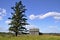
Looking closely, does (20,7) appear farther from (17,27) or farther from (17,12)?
(17,27)

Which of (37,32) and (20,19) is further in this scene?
(37,32)

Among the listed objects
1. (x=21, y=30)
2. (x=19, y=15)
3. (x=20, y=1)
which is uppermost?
(x=20, y=1)

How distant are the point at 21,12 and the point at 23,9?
3.72 feet

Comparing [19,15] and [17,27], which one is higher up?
[19,15]

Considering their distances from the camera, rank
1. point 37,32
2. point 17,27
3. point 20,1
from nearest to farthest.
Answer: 1. point 17,27
2. point 20,1
3. point 37,32

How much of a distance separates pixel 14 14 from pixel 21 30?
4759 millimetres

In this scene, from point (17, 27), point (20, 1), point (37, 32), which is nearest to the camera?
point (17, 27)

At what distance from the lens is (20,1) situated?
178 ft

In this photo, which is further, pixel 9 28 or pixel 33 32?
pixel 33 32

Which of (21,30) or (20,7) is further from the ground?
(20,7)

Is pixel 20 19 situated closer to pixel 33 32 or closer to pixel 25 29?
pixel 25 29

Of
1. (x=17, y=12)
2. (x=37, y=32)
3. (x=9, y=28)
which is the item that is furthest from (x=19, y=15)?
(x=37, y=32)

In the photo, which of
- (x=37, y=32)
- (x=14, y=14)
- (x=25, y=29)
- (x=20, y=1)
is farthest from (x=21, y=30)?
(x=37, y=32)

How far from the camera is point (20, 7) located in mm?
53125
